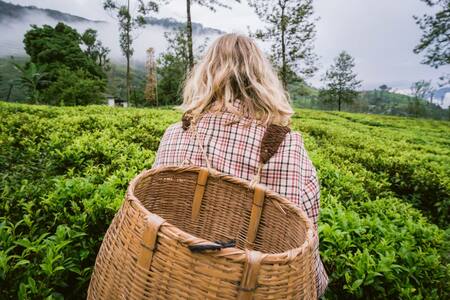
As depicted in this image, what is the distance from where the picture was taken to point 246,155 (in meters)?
1.78

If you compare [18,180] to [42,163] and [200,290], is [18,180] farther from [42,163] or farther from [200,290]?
[200,290]

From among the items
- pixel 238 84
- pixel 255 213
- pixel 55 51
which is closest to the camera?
pixel 255 213

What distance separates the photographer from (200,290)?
0.89m

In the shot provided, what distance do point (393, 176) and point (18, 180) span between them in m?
5.25

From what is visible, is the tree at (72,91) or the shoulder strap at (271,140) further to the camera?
the tree at (72,91)

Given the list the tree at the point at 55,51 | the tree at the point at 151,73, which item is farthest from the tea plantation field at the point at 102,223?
the tree at the point at 55,51

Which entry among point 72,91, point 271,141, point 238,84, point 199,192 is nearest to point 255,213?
point 199,192

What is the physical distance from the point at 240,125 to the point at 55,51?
113ft

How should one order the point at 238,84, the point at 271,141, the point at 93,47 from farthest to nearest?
the point at 93,47
the point at 238,84
the point at 271,141

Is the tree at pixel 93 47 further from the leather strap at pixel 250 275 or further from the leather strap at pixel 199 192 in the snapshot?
the leather strap at pixel 250 275

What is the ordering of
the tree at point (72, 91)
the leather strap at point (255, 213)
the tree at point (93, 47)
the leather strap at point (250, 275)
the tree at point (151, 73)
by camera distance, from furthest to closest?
the tree at point (93, 47)
the tree at point (151, 73)
the tree at point (72, 91)
the leather strap at point (255, 213)
the leather strap at point (250, 275)

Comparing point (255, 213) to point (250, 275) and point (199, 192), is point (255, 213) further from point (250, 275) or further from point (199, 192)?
point (250, 275)

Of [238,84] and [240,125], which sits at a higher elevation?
[238,84]

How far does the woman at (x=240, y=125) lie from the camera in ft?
5.82
